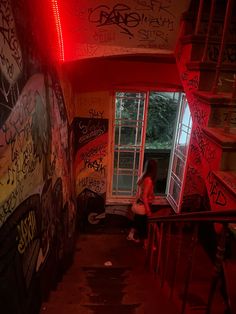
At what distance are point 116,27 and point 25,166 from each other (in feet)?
5.55

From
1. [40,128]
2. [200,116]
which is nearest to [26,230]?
[40,128]

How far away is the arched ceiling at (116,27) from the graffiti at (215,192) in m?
1.56

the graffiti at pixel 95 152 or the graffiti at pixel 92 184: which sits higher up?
the graffiti at pixel 95 152

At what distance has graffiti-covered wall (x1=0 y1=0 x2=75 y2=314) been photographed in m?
1.45

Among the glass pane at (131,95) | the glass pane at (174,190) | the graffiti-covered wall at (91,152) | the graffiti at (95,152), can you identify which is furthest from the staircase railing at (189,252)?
the glass pane at (131,95)

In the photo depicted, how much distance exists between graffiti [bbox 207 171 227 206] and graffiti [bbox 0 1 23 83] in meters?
1.40

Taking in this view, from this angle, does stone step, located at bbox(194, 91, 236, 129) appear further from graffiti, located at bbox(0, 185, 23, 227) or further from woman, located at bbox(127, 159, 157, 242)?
woman, located at bbox(127, 159, 157, 242)

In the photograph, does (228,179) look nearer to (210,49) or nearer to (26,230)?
(210,49)

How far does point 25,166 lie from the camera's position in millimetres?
1787

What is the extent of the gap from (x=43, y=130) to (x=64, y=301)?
5.92 feet

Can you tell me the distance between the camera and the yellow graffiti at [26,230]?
1.73 metres

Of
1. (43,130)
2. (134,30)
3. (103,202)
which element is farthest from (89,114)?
(43,130)

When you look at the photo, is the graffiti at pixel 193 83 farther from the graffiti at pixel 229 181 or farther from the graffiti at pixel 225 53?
the graffiti at pixel 229 181

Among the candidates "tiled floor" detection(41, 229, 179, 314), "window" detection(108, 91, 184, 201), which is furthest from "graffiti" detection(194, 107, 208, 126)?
"window" detection(108, 91, 184, 201)
